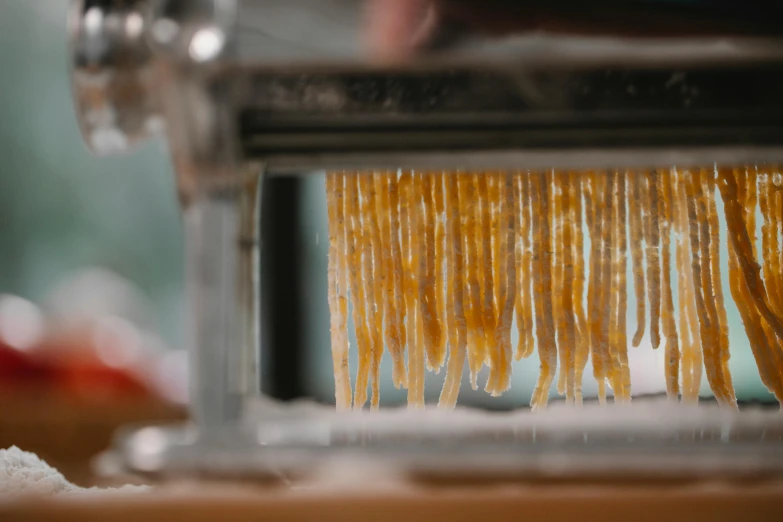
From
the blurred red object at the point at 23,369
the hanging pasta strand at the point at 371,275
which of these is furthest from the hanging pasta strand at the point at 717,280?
the blurred red object at the point at 23,369

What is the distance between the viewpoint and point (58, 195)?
10.5ft

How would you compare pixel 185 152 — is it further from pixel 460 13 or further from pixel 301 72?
pixel 460 13


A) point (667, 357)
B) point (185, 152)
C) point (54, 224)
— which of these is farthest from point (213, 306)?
point (54, 224)

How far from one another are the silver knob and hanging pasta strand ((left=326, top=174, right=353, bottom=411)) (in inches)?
8.4

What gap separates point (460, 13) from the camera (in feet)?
1.73

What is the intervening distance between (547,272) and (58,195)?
9.75 ft

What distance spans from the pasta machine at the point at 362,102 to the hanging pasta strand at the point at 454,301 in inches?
5.2

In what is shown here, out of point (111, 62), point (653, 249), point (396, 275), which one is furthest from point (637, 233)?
point (111, 62)

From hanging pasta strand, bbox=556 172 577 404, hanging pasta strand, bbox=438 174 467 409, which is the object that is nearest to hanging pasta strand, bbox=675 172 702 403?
hanging pasta strand, bbox=556 172 577 404

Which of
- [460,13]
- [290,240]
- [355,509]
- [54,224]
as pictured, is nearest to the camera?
[355,509]

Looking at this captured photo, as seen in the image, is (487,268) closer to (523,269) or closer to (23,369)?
(523,269)

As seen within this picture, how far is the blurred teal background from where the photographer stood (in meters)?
3.16

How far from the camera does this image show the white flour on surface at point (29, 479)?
0.53m

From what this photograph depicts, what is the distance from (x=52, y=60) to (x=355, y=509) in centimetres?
340
